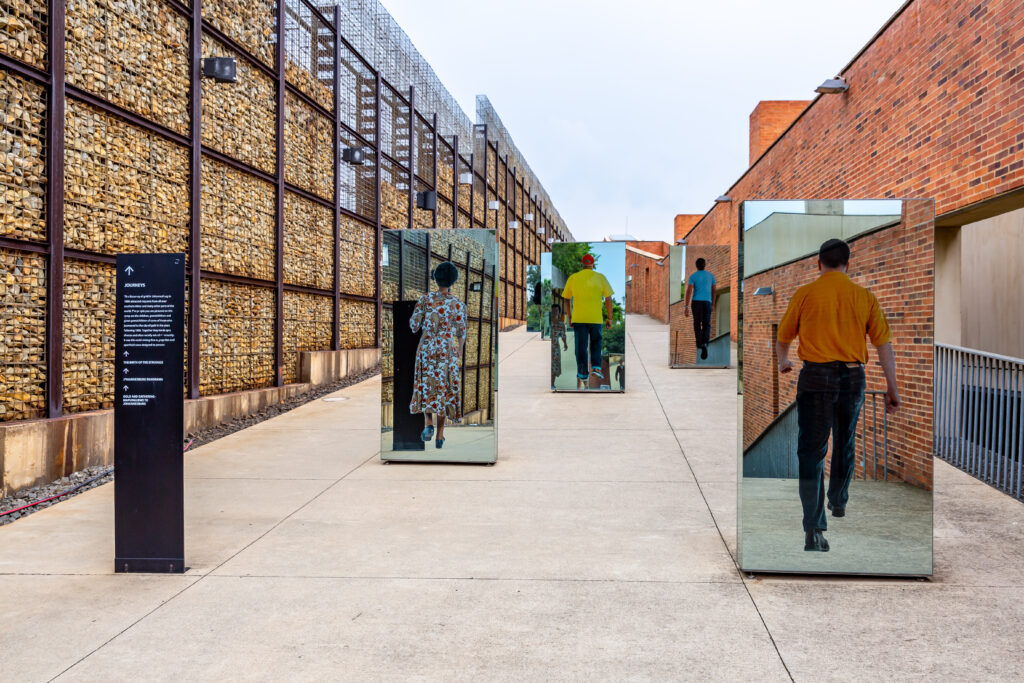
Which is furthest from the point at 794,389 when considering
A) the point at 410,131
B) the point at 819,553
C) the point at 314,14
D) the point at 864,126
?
the point at 410,131

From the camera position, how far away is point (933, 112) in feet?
29.7

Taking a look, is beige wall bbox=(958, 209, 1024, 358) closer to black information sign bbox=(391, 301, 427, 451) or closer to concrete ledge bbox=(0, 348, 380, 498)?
black information sign bbox=(391, 301, 427, 451)

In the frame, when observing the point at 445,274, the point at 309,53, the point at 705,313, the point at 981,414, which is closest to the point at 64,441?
the point at 445,274

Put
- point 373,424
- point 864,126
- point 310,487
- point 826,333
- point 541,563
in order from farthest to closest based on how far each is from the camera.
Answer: point 864,126 < point 373,424 < point 310,487 < point 541,563 < point 826,333

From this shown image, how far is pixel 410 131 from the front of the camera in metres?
18.4

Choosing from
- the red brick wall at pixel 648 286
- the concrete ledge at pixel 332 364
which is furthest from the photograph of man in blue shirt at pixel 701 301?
the red brick wall at pixel 648 286

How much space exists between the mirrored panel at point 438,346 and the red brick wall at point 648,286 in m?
30.4

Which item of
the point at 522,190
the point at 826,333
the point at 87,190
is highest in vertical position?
the point at 522,190

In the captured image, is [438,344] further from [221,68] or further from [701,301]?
[701,301]

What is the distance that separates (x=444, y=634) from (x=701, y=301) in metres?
14.1

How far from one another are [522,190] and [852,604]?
37.1 m

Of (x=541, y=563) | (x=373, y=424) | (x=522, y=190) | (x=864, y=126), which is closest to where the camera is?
(x=541, y=563)

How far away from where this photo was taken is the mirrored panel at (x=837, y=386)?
4148mm

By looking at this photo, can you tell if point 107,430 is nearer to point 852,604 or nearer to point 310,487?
point 310,487
